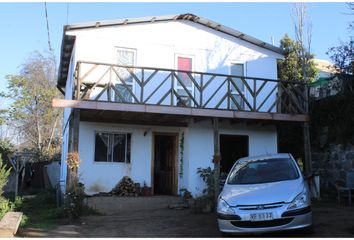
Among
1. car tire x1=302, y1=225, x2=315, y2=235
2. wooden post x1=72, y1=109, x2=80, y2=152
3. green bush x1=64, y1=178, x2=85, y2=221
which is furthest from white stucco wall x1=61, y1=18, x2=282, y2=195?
car tire x1=302, y1=225, x2=315, y2=235

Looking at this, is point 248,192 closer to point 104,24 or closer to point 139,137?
point 139,137

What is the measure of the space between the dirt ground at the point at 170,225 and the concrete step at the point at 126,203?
0.67m

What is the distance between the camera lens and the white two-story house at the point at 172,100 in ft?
44.9

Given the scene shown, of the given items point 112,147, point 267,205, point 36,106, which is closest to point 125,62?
point 112,147

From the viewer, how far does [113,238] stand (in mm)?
8141

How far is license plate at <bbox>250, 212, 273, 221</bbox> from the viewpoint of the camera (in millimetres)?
7281

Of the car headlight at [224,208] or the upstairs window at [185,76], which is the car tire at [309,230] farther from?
the upstairs window at [185,76]

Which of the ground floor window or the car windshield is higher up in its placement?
the ground floor window

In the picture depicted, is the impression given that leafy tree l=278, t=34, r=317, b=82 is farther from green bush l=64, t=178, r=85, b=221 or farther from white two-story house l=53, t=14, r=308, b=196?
green bush l=64, t=178, r=85, b=221

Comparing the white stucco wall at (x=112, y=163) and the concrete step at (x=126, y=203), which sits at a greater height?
the white stucco wall at (x=112, y=163)

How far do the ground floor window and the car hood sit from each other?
668 centimetres

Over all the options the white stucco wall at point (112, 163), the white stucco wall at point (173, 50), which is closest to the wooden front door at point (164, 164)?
the white stucco wall at point (112, 163)

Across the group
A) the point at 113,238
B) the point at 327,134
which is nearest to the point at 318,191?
the point at 327,134

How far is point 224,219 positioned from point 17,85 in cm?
2808
